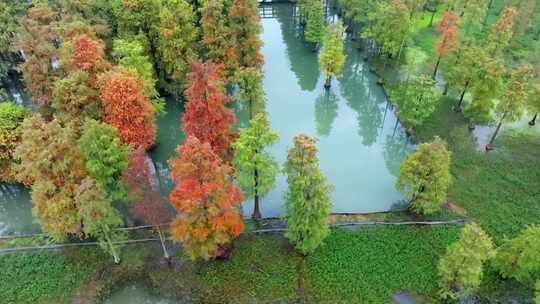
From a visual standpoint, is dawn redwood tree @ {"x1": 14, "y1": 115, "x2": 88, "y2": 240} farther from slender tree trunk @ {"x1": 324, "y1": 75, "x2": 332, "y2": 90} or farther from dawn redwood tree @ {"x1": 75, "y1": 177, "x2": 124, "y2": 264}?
slender tree trunk @ {"x1": 324, "y1": 75, "x2": 332, "y2": 90}

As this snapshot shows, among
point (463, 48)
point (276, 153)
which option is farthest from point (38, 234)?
point (463, 48)

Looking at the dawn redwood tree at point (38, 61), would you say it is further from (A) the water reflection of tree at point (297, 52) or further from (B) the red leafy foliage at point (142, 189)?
(A) the water reflection of tree at point (297, 52)

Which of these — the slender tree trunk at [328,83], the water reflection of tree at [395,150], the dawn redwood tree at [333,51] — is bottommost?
the water reflection of tree at [395,150]

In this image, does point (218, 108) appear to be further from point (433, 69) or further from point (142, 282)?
point (433, 69)

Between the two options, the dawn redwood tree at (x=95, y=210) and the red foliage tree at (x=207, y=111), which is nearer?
the dawn redwood tree at (x=95, y=210)

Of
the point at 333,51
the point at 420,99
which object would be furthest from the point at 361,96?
the point at 420,99

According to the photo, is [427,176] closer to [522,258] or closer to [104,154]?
[522,258]

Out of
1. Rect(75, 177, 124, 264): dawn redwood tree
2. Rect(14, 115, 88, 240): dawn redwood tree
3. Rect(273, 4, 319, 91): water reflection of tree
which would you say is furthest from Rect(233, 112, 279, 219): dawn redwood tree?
Rect(273, 4, 319, 91): water reflection of tree

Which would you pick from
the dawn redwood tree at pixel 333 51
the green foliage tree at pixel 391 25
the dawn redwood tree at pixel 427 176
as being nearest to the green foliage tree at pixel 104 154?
the dawn redwood tree at pixel 427 176

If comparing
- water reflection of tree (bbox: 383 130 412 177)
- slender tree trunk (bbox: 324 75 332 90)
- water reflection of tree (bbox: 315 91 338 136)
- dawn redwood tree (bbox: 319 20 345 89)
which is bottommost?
water reflection of tree (bbox: 383 130 412 177)
